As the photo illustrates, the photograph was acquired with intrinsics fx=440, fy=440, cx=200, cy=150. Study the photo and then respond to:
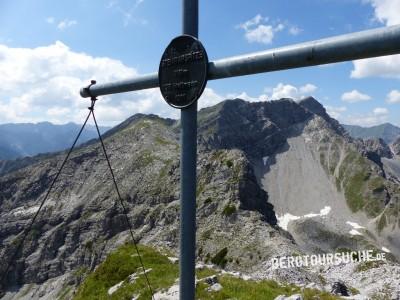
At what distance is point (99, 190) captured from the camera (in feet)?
612

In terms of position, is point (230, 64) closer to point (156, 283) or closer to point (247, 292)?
point (247, 292)

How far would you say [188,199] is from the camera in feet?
18.9

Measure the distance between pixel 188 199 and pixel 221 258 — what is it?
76.8m

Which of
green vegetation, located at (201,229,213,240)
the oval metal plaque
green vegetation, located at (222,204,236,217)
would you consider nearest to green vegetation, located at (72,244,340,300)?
the oval metal plaque

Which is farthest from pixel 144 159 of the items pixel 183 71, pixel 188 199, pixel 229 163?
pixel 188 199

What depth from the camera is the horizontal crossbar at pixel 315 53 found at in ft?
14.0

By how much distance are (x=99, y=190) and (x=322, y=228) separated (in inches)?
3938

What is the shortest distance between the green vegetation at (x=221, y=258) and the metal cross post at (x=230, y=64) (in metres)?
73.3

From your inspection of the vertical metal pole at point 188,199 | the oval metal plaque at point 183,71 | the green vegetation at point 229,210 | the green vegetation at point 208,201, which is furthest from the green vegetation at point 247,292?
the green vegetation at point 208,201

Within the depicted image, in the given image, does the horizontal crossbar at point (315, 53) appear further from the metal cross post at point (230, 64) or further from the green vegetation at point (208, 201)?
the green vegetation at point (208, 201)

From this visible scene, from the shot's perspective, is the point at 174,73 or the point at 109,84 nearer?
the point at 174,73

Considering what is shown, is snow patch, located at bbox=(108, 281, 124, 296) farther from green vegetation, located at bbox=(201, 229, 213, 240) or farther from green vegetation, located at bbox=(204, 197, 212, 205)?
green vegetation, located at bbox=(204, 197, 212, 205)

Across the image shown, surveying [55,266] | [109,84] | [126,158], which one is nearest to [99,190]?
[126,158]

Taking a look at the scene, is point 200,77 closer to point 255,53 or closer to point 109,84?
point 255,53
